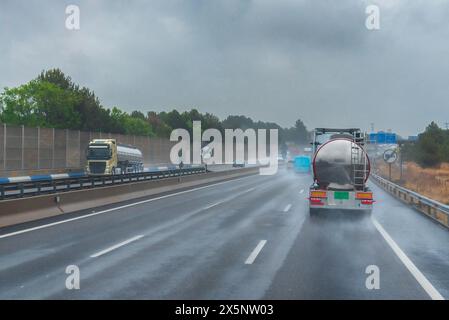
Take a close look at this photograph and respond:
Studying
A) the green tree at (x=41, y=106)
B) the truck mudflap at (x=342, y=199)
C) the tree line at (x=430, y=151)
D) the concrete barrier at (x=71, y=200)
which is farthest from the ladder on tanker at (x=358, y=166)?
the green tree at (x=41, y=106)

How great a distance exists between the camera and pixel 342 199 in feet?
59.0

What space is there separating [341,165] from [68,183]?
1115cm

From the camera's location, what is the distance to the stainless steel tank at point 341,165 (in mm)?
18250

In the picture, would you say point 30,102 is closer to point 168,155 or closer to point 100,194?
point 168,155

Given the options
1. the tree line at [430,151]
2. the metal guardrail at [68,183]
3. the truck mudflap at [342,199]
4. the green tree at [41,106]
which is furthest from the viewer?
the green tree at [41,106]

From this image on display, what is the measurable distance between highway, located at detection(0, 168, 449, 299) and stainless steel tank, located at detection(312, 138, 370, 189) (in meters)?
1.39

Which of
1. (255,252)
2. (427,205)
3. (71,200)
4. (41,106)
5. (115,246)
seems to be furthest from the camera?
(41,106)

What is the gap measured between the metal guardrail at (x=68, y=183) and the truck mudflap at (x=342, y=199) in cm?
970

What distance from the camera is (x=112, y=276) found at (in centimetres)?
926

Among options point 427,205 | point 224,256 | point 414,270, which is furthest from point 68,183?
point 414,270

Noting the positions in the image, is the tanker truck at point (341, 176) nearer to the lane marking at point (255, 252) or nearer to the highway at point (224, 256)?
the highway at point (224, 256)

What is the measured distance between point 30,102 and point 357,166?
276 feet

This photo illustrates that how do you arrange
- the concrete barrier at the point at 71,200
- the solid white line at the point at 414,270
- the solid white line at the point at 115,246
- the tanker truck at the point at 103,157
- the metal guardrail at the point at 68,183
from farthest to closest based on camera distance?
the tanker truck at the point at 103,157 → the metal guardrail at the point at 68,183 → the concrete barrier at the point at 71,200 → the solid white line at the point at 115,246 → the solid white line at the point at 414,270

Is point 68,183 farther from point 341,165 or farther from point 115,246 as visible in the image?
point 341,165
